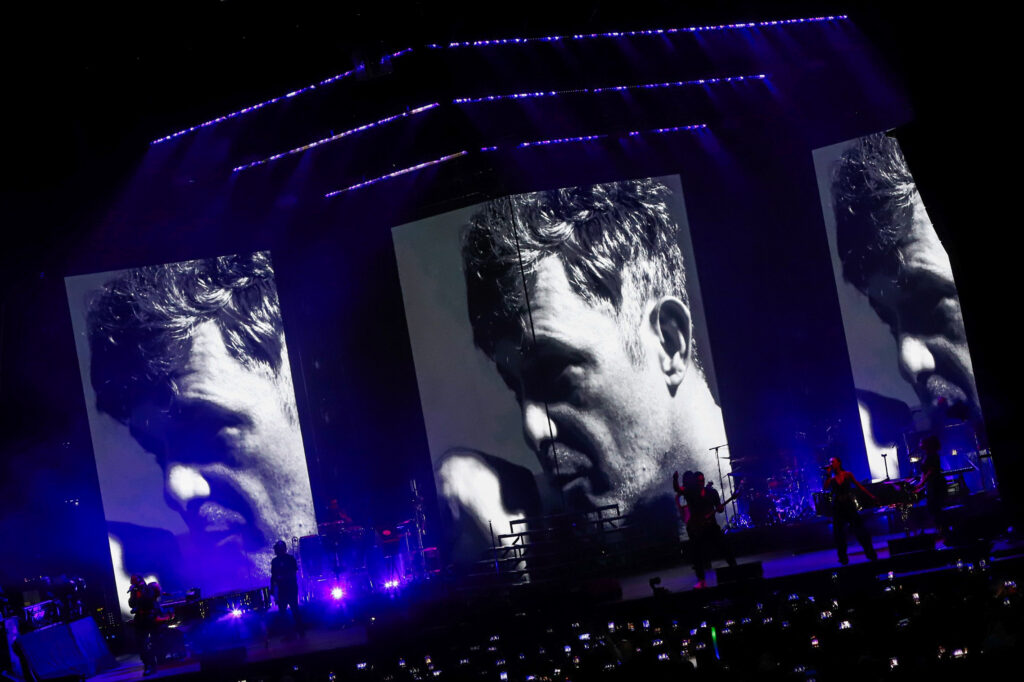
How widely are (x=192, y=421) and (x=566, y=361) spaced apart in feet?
17.4

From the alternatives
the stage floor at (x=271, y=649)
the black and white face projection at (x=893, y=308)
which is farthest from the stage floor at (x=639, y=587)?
the black and white face projection at (x=893, y=308)

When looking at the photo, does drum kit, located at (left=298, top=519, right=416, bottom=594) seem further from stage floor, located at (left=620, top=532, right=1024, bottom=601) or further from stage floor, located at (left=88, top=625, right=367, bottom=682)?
stage floor, located at (left=620, top=532, right=1024, bottom=601)

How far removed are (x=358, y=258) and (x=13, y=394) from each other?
499 centimetres

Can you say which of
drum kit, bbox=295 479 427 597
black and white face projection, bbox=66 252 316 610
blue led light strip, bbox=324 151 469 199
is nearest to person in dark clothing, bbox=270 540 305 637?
drum kit, bbox=295 479 427 597

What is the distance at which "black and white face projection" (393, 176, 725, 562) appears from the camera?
A: 15531mm

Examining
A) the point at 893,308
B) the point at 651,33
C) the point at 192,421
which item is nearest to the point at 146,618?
the point at 192,421

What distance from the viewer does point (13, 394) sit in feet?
47.9

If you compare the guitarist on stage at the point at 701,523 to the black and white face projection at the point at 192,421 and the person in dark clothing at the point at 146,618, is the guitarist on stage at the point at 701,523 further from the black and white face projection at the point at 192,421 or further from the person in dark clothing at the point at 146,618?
the person in dark clothing at the point at 146,618

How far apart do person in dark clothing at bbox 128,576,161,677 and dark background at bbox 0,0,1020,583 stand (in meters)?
2.06

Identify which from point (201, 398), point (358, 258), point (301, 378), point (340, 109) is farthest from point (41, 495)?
point (340, 109)

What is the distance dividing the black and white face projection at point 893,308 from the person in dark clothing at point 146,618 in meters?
9.33

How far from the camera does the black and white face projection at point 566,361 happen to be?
15.5m

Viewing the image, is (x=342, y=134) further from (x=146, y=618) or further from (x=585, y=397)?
(x=146, y=618)

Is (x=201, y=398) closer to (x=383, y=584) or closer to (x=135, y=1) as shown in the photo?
(x=383, y=584)
